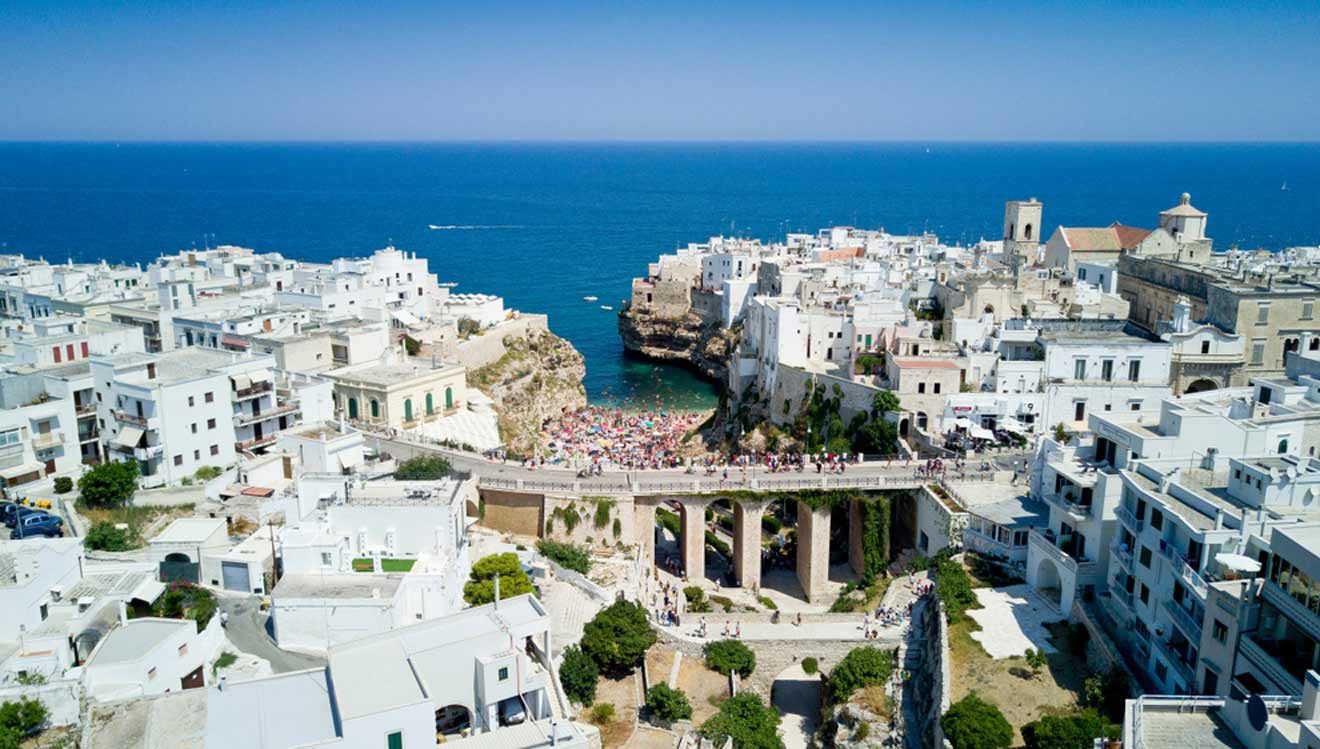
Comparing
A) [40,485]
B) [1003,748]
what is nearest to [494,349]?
[40,485]

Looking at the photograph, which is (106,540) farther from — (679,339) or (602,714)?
(679,339)

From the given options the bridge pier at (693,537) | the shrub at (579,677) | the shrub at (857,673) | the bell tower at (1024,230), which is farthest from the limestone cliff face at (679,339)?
the shrub at (579,677)

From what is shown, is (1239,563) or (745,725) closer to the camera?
(1239,563)

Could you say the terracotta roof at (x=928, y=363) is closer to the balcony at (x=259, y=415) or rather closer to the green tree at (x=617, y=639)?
the green tree at (x=617, y=639)

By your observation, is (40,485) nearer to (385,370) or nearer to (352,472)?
(352,472)

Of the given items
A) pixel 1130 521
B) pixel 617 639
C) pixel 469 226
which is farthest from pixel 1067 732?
pixel 469 226

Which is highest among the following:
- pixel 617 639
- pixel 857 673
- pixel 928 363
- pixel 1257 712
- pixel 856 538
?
pixel 928 363
